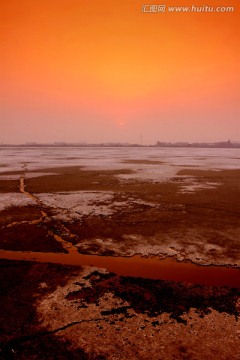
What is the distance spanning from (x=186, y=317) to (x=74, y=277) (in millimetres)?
1730

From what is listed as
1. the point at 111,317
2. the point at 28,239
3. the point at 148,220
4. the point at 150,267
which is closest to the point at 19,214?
the point at 28,239

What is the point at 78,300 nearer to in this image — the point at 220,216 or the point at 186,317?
the point at 186,317

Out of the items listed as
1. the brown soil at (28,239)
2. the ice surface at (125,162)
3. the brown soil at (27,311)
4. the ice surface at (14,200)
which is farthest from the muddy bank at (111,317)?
the ice surface at (125,162)

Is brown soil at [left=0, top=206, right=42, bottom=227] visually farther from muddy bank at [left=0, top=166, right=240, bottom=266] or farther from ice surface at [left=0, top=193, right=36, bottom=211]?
ice surface at [left=0, top=193, right=36, bottom=211]

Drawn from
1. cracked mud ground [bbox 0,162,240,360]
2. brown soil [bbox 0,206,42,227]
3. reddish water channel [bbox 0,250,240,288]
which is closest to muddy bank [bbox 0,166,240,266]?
cracked mud ground [bbox 0,162,240,360]

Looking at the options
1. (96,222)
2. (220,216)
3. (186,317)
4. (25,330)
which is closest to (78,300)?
(25,330)

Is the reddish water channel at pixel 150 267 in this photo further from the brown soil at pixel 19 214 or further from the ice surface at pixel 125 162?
the ice surface at pixel 125 162

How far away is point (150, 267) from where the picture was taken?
181 inches

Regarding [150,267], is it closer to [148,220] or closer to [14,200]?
[148,220]

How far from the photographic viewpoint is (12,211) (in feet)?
26.2

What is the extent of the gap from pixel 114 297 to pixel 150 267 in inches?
43.7

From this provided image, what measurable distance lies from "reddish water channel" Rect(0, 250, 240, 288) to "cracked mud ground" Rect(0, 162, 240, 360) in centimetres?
20

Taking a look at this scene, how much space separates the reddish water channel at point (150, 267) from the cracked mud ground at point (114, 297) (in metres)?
0.20

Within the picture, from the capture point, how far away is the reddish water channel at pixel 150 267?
4.21 meters
